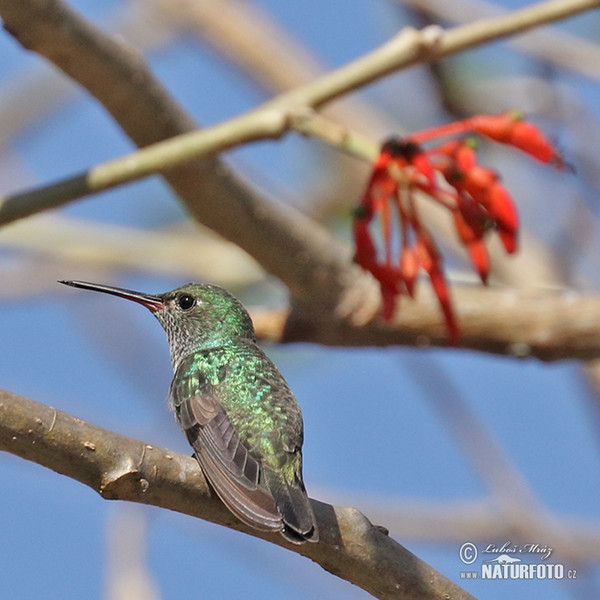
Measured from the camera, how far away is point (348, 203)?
6109 millimetres

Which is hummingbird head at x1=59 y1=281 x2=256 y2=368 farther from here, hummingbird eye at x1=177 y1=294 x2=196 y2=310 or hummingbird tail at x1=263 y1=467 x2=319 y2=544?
hummingbird tail at x1=263 y1=467 x2=319 y2=544

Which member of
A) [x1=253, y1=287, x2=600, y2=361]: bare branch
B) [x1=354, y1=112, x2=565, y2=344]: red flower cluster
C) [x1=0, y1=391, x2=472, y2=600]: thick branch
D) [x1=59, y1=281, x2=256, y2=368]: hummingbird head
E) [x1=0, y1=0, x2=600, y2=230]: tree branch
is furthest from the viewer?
[x1=253, y1=287, x2=600, y2=361]: bare branch

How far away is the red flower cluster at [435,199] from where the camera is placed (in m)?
3.29

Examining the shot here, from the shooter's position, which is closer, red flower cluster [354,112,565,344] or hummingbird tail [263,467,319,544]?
A: hummingbird tail [263,467,319,544]

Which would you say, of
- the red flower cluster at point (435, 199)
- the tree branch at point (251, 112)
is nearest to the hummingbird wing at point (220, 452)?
the red flower cluster at point (435, 199)

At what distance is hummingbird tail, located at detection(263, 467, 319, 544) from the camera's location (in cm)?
239

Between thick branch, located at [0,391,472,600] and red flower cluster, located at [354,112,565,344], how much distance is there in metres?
1.08

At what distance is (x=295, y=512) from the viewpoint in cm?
251

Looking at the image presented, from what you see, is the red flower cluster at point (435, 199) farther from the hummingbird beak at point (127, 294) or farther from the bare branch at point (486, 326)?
the hummingbird beak at point (127, 294)

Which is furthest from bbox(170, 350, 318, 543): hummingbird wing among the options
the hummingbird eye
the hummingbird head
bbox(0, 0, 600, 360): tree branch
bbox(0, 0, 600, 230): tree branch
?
bbox(0, 0, 600, 230): tree branch

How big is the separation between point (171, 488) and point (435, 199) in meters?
1.45

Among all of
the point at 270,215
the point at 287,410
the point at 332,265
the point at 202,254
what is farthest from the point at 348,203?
the point at 287,410

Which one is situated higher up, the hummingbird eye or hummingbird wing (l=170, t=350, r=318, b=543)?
the hummingbird eye

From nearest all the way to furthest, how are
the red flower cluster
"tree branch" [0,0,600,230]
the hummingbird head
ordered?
"tree branch" [0,0,600,230]
the red flower cluster
the hummingbird head
